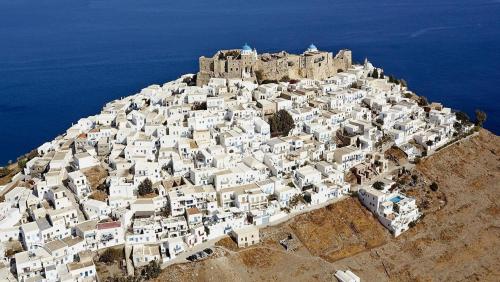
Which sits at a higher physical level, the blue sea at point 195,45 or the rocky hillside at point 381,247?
the blue sea at point 195,45

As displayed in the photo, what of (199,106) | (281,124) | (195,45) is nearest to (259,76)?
(199,106)

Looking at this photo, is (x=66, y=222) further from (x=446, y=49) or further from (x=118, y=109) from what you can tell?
(x=446, y=49)

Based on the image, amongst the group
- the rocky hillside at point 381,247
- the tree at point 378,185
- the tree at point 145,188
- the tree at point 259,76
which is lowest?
the rocky hillside at point 381,247

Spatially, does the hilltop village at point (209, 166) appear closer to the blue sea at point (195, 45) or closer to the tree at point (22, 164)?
the tree at point (22, 164)

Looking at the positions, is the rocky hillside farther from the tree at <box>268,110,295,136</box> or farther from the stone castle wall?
Result: the stone castle wall

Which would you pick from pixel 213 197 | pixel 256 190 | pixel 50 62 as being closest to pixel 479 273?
pixel 256 190

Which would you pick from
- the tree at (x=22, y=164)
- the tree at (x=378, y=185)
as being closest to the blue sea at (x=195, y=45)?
the tree at (x=22, y=164)

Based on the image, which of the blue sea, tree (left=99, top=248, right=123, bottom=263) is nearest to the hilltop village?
tree (left=99, top=248, right=123, bottom=263)
